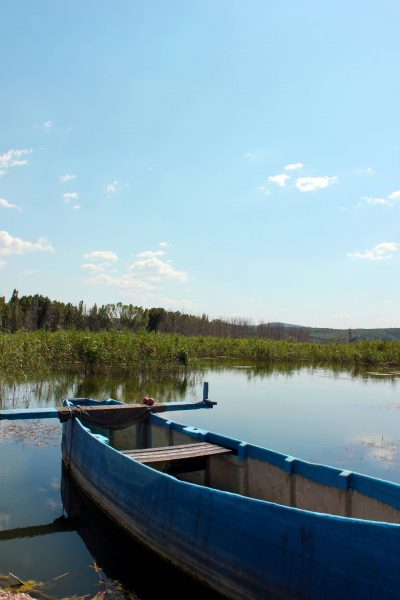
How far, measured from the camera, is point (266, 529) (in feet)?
12.2

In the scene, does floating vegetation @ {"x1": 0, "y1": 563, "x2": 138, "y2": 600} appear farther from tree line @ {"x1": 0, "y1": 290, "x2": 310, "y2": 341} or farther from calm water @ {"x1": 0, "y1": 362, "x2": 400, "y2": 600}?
tree line @ {"x1": 0, "y1": 290, "x2": 310, "y2": 341}

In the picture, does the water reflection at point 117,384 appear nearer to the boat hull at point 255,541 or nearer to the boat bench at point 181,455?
the boat bench at point 181,455

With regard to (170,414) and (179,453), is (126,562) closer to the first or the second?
(179,453)

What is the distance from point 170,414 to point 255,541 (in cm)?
891

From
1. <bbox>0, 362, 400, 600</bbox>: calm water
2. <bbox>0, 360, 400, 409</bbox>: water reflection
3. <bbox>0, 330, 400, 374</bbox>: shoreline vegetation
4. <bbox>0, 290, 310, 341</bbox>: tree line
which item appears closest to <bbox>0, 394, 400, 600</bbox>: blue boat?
<bbox>0, 362, 400, 600</bbox>: calm water

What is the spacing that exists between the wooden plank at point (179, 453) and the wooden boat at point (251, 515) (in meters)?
0.01

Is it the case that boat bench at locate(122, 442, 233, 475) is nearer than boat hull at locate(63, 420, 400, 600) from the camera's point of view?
No

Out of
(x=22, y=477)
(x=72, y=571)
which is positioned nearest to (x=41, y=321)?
(x=22, y=477)

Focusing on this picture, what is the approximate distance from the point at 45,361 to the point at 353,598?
16.6 m

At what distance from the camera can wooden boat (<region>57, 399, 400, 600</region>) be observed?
3271mm

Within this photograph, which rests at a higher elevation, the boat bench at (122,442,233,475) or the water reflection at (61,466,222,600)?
the boat bench at (122,442,233,475)

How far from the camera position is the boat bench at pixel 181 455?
5893 mm

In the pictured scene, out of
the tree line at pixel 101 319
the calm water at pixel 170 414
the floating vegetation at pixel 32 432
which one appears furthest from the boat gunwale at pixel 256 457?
the tree line at pixel 101 319

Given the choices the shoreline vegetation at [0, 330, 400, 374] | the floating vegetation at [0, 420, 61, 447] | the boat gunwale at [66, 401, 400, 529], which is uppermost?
the shoreline vegetation at [0, 330, 400, 374]
